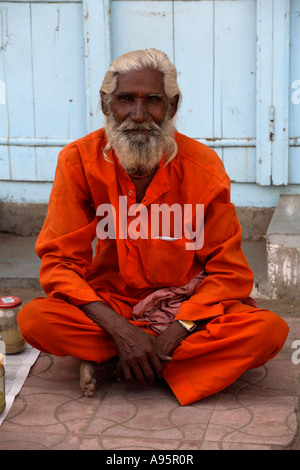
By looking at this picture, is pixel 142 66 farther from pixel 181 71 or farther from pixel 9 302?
pixel 181 71

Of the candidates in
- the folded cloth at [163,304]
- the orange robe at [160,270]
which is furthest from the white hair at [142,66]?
the folded cloth at [163,304]

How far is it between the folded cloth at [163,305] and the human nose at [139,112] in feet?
2.66

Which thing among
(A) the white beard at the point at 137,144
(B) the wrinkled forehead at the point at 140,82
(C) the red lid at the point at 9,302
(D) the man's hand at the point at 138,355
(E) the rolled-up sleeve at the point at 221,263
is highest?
(B) the wrinkled forehead at the point at 140,82

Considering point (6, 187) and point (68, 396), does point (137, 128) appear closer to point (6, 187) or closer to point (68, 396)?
point (68, 396)

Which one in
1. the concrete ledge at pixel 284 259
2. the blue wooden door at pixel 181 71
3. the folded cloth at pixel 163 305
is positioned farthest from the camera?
the blue wooden door at pixel 181 71

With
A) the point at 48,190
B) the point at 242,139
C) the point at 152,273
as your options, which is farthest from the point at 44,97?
the point at 152,273

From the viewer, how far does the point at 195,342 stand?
340 centimetres

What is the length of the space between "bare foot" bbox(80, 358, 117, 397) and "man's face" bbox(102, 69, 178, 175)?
3.08 ft

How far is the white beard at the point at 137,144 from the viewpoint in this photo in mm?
3480

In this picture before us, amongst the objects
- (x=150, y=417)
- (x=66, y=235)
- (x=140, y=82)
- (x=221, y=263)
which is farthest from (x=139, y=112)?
(x=150, y=417)

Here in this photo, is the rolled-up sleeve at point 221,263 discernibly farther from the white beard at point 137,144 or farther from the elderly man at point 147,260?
the white beard at point 137,144

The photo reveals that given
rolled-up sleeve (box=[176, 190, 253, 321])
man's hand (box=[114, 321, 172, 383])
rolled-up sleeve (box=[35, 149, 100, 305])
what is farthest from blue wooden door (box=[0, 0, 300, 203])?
man's hand (box=[114, 321, 172, 383])

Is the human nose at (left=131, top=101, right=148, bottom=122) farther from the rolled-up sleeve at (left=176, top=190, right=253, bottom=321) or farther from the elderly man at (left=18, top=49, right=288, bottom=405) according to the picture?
the rolled-up sleeve at (left=176, top=190, right=253, bottom=321)
